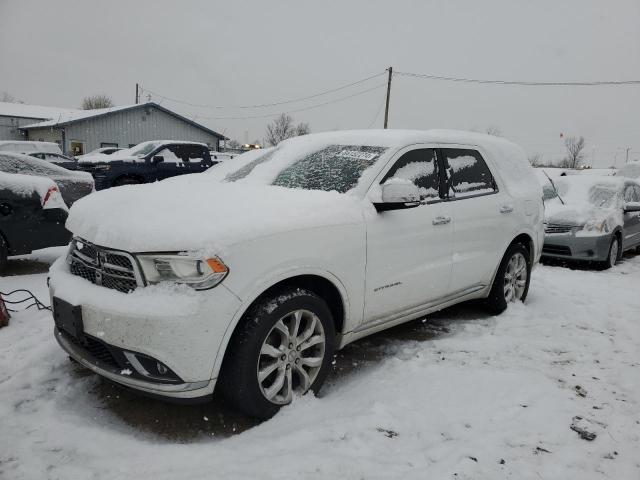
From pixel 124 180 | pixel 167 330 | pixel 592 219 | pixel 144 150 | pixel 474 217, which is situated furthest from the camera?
pixel 144 150

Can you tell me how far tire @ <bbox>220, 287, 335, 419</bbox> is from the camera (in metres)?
2.43

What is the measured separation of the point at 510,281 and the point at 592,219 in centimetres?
400

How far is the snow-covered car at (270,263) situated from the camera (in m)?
2.30

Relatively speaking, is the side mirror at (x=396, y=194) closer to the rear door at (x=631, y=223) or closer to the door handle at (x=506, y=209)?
the door handle at (x=506, y=209)

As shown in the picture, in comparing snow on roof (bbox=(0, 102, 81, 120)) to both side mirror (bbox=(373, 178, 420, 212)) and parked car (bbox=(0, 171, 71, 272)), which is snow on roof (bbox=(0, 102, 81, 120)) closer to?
parked car (bbox=(0, 171, 71, 272))

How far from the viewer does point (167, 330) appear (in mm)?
2234

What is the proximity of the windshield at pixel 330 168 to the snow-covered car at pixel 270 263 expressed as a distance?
0.05 feet

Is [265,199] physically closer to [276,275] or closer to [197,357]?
[276,275]

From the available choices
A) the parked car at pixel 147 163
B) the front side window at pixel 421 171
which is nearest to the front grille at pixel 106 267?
the front side window at pixel 421 171

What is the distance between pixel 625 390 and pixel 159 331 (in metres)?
3.02

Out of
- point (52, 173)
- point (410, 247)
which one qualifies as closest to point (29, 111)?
point (52, 173)

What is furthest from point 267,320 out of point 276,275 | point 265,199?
point 265,199

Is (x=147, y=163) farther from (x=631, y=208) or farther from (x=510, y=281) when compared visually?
(x=631, y=208)

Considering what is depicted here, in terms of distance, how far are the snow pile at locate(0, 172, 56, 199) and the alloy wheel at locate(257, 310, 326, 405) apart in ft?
13.5
